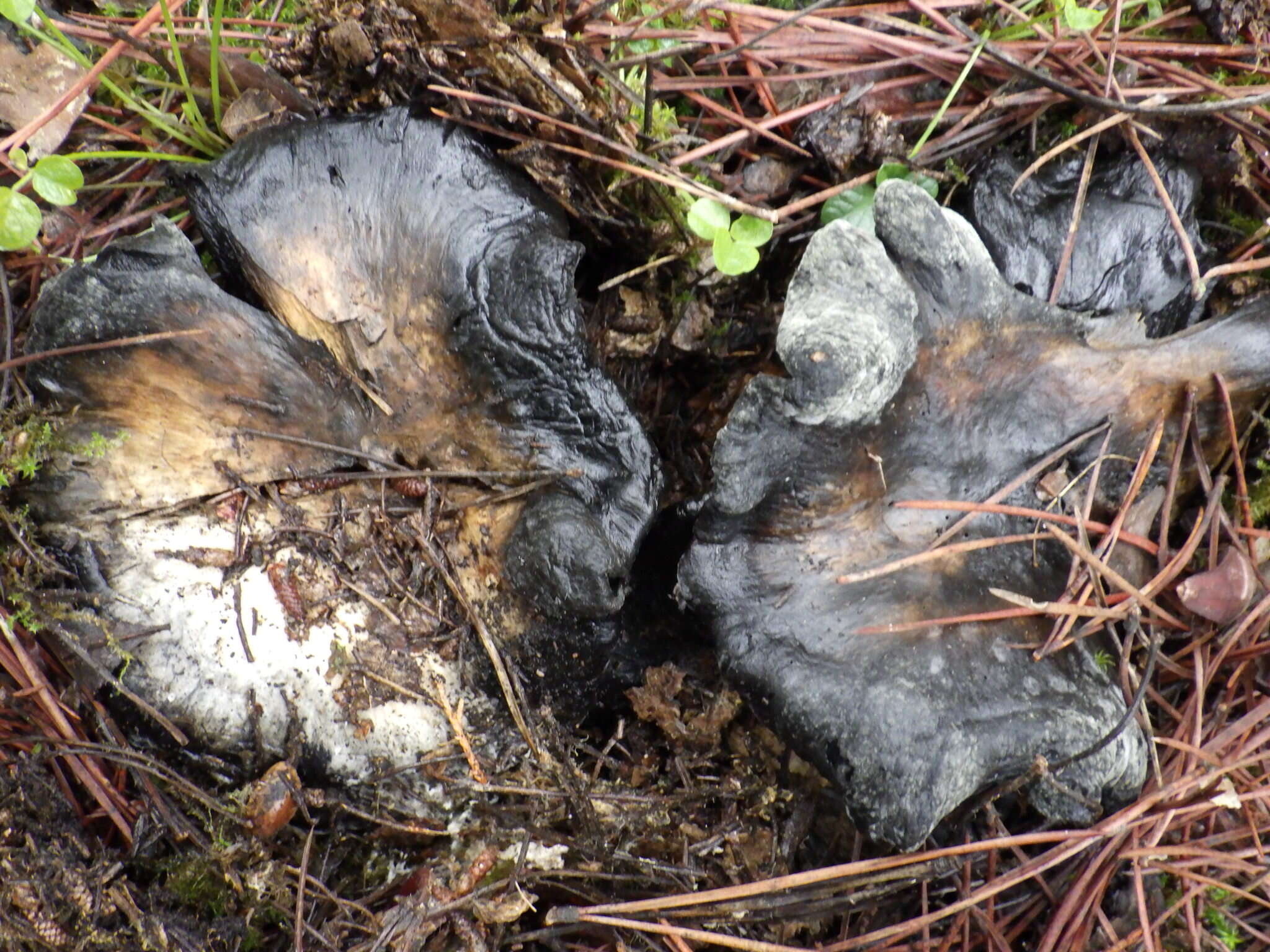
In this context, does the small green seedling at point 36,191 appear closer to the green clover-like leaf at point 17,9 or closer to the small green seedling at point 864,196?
the green clover-like leaf at point 17,9

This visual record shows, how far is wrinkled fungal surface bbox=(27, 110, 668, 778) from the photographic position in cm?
223

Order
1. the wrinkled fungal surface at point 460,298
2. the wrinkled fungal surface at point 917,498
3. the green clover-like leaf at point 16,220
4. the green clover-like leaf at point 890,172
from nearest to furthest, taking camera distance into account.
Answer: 1. the wrinkled fungal surface at point 917,498
2. the wrinkled fungal surface at point 460,298
3. the green clover-like leaf at point 16,220
4. the green clover-like leaf at point 890,172

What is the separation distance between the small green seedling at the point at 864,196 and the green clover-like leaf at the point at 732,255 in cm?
30

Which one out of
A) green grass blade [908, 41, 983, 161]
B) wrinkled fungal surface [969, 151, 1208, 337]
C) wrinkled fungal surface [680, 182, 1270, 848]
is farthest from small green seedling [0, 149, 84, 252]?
wrinkled fungal surface [969, 151, 1208, 337]

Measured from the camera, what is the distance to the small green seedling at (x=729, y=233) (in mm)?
2352

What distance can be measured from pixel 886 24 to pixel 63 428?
2644mm

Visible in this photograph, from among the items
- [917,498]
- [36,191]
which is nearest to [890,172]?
[917,498]

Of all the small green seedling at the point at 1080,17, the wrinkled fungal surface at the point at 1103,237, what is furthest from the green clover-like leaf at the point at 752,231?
the small green seedling at the point at 1080,17

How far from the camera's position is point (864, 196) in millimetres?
2486

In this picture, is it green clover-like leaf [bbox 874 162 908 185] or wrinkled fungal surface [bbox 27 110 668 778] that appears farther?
green clover-like leaf [bbox 874 162 908 185]

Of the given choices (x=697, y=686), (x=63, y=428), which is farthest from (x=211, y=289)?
(x=697, y=686)

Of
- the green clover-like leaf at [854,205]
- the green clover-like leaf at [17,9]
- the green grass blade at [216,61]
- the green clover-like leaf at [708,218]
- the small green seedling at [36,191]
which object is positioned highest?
the green clover-like leaf at [17,9]

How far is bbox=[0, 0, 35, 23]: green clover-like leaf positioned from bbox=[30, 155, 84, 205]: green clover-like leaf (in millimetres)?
350

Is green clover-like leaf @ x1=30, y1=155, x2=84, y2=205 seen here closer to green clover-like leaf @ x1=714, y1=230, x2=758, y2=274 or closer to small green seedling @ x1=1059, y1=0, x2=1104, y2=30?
green clover-like leaf @ x1=714, y1=230, x2=758, y2=274
